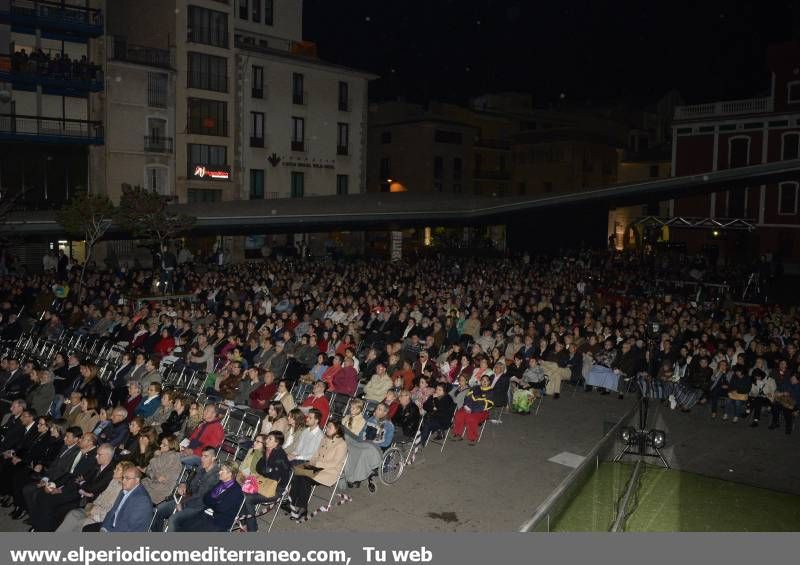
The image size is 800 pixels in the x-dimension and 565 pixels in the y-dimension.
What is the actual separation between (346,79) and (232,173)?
10925 millimetres

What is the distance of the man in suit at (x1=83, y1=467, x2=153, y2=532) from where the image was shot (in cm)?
747

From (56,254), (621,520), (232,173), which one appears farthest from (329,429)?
(232,173)

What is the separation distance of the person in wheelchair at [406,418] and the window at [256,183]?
34.6 m

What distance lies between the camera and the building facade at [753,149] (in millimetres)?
42062

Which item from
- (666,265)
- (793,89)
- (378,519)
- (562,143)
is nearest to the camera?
(378,519)

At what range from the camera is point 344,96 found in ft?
157

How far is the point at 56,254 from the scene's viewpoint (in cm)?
3120

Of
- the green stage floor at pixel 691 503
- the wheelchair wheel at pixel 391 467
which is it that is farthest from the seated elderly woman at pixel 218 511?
the green stage floor at pixel 691 503

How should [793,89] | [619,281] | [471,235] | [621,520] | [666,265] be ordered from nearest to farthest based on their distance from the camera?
[621,520], [619,281], [666,265], [793,89], [471,235]

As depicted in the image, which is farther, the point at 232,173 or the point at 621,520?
the point at 232,173

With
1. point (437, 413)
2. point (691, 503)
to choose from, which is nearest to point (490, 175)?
point (437, 413)

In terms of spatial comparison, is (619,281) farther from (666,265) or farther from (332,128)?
(332,128)

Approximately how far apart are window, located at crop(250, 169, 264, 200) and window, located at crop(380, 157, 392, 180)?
18.0 m

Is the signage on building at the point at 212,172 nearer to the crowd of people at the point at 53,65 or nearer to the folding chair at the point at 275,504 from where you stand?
the crowd of people at the point at 53,65
